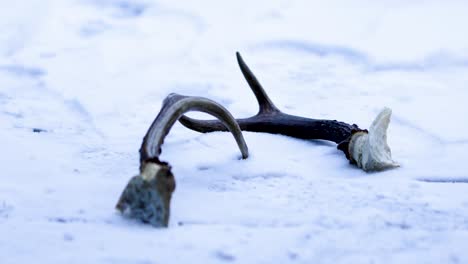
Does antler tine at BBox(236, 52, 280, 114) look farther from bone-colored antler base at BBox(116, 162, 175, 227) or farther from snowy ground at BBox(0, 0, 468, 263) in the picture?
bone-colored antler base at BBox(116, 162, 175, 227)

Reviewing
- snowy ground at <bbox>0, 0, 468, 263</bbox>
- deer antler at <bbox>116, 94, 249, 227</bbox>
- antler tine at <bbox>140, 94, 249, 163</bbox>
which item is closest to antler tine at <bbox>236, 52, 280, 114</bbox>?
snowy ground at <bbox>0, 0, 468, 263</bbox>

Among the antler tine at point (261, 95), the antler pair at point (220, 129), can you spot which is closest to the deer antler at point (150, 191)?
the antler pair at point (220, 129)

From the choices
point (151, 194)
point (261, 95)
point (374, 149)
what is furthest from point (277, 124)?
point (151, 194)

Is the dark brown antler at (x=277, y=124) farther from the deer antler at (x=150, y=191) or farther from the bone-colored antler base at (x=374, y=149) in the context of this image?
the deer antler at (x=150, y=191)

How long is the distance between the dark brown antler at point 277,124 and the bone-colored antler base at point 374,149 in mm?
133

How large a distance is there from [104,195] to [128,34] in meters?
2.28

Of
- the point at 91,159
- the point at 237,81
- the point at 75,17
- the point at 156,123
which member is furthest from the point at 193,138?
the point at 75,17

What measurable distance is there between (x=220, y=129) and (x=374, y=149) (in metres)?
0.66

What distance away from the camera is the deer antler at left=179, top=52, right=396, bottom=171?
85.3 inches

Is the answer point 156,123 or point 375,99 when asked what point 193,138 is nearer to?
point 156,123

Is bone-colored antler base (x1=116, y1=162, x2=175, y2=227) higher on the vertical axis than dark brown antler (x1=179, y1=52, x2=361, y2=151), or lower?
lower

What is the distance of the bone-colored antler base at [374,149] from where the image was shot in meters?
2.15

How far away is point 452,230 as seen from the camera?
1.74m

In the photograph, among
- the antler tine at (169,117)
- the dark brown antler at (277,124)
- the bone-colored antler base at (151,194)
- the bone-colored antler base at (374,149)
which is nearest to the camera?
the bone-colored antler base at (151,194)
